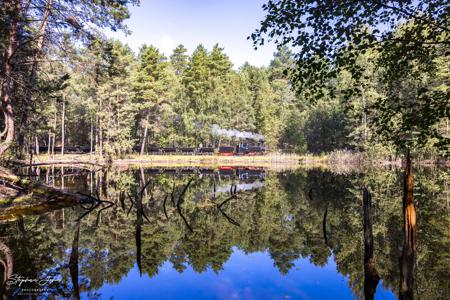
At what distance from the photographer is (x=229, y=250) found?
936 cm

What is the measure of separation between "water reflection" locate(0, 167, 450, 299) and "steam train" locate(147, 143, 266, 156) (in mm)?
32951

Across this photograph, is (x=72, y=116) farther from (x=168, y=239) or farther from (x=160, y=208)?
(x=168, y=239)

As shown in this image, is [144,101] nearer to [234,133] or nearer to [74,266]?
[234,133]

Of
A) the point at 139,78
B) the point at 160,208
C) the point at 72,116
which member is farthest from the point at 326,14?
Result: the point at 72,116

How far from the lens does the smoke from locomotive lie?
48.2 m

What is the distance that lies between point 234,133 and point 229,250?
41.1 m

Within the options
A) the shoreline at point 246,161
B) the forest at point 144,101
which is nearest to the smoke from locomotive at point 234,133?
the forest at point 144,101

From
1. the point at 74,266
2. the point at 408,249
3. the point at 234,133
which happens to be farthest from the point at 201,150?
the point at 408,249

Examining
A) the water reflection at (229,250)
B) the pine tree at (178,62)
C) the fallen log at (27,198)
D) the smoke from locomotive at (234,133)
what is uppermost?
the pine tree at (178,62)

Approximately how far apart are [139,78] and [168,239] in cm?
3921

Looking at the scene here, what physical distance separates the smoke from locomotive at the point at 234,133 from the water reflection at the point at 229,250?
33435 millimetres

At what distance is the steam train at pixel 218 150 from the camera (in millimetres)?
48000

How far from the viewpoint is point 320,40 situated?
569 centimetres

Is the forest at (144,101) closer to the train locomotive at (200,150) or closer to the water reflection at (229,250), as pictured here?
the train locomotive at (200,150)
